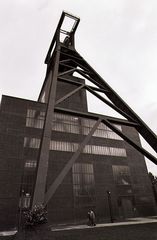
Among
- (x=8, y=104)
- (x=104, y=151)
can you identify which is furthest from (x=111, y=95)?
(x=104, y=151)

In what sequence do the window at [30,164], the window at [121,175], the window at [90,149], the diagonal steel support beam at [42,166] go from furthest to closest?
the window at [121,175] → the window at [90,149] → the window at [30,164] → the diagonal steel support beam at [42,166]

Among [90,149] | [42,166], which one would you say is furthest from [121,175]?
[42,166]

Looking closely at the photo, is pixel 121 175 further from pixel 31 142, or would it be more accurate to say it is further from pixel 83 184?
pixel 31 142

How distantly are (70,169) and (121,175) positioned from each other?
913 centimetres

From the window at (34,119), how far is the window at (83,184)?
26.7 feet

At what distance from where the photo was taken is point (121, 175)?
99.0ft

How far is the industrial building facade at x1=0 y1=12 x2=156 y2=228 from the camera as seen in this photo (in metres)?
22.3

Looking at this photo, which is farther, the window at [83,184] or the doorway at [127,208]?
the doorway at [127,208]

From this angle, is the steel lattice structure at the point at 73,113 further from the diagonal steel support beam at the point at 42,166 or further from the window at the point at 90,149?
the window at the point at 90,149

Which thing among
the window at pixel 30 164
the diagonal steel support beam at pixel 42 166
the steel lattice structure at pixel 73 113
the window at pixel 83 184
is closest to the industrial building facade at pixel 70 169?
the window at pixel 83 184

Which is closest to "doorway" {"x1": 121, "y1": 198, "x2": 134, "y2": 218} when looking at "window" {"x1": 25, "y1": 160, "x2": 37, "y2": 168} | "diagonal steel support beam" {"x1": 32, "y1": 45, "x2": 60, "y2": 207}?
"window" {"x1": 25, "y1": 160, "x2": 37, "y2": 168}

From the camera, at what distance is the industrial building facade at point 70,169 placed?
22312mm

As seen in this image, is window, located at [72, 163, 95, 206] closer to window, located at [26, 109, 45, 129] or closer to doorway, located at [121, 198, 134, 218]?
doorway, located at [121, 198, 134, 218]

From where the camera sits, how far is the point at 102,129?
107 ft
